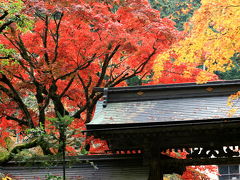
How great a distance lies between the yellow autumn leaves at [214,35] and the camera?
684cm

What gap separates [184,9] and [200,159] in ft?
90.3

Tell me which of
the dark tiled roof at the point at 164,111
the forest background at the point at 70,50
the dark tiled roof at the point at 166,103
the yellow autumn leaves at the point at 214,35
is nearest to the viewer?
the yellow autumn leaves at the point at 214,35

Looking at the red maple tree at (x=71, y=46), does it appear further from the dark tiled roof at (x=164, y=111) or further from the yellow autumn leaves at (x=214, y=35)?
the yellow autumn leaves at (x=214, y=35)

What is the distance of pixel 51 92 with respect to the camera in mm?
12039

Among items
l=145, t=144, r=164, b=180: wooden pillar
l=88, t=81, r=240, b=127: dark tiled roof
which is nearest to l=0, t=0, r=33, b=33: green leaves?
l=88, t=81, r=240, b=127: dark tiled roof

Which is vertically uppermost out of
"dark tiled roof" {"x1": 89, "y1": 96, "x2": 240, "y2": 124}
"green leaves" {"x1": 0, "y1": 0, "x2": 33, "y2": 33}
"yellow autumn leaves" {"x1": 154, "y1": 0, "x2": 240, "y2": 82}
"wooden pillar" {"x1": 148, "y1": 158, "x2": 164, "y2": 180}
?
"green leaves" {"x1": 0, "y1": 0, "x2": 33, "y2": 33}

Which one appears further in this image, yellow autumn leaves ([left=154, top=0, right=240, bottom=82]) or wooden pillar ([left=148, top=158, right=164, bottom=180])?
wooden pillar ([left=148, top=158, right=164, bottom=180])

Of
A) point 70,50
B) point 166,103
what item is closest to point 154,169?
point 166,103

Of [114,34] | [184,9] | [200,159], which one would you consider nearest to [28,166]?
[200,159]

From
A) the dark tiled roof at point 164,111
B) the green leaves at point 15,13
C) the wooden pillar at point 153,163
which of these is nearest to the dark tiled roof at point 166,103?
the dark tiled roof at point 164,111

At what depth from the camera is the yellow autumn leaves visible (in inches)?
269

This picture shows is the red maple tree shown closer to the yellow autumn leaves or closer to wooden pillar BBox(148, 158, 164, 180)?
wooden pillar BBox(148, 158, 164, 180)

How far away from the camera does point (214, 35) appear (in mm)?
7270

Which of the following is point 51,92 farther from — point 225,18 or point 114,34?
point 225,18
